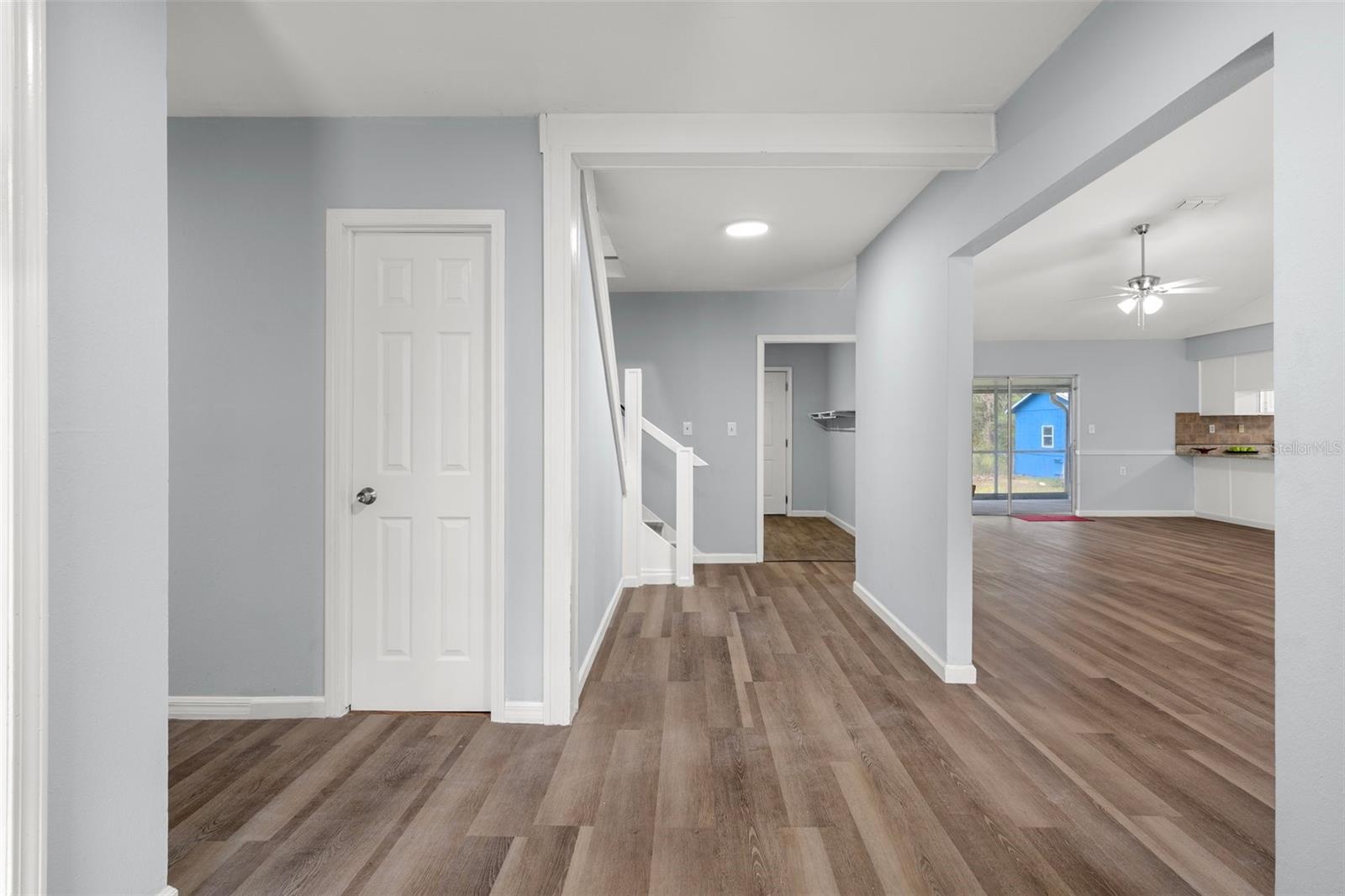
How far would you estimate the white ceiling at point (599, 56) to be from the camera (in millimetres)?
1973

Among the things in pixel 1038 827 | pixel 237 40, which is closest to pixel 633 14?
pixel 237 40

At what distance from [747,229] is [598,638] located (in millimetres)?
2501

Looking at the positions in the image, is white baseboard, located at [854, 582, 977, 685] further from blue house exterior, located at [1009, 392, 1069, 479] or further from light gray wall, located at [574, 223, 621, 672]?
blue house exterior, located at [1009, 392, 1069, 479]

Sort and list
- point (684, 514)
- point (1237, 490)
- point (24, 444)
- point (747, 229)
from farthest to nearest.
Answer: point (1237, 490), point (684, 514), point (747, 229), point (24, 444)

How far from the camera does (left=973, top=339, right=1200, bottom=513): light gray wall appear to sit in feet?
28.5

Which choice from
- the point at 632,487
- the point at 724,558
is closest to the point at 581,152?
the point at 632,487

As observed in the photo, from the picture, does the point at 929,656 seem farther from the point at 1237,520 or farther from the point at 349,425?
the point at 1237,520

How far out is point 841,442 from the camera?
845cm

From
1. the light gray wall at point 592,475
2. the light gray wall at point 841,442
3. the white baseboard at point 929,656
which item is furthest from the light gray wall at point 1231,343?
the light gray wall at point 592,475

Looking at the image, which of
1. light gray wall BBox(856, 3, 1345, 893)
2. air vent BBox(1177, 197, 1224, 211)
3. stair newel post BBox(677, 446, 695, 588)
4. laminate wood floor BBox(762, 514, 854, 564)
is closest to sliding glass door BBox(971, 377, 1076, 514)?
laminate wood floor BBox(762, 514, 854, 564)

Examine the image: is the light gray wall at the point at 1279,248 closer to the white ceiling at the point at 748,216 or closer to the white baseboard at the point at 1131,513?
the white ceiling at the point at 748,216

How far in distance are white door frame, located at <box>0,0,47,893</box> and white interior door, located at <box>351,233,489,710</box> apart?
149 cm

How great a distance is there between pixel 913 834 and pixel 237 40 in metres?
3.16

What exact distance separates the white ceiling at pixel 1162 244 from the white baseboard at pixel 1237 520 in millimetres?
2281
